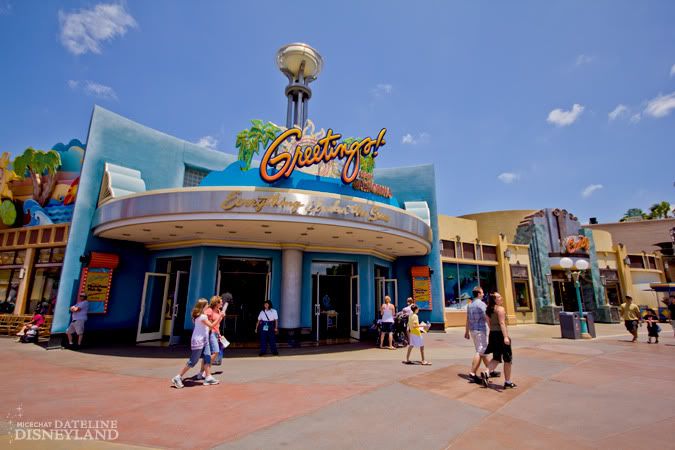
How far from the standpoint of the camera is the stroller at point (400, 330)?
41.9 ft

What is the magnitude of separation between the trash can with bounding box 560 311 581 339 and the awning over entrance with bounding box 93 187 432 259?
7.29 metres

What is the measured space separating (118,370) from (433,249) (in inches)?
582

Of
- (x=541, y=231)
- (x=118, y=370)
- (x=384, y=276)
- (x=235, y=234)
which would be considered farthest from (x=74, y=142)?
(x=541, y=231)

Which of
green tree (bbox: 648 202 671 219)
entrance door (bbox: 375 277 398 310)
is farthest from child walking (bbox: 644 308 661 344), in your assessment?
green tree (bbox: 648 202 671 219)

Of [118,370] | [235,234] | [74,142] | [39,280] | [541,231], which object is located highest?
[74,142]

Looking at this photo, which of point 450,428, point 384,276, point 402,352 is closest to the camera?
point 450,428

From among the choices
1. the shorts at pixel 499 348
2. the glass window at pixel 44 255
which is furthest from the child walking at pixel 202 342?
the glass window at pixel 44 255

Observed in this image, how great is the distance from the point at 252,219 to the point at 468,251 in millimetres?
15588

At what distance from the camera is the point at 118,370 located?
811 cm

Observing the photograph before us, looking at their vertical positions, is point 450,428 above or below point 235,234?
below

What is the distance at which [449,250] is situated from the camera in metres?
20.3

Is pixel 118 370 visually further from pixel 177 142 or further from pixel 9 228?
pixel 9 228

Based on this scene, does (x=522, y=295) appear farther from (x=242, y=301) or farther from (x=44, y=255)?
(x=44, y=255)

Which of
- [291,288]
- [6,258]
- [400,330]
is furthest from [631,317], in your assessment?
[6,258]
